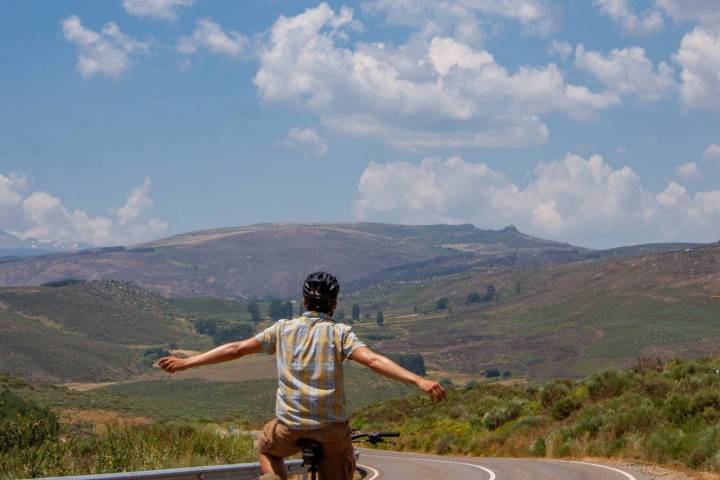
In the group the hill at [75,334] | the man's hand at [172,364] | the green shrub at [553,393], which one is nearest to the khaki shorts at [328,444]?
the man's hand at [172,364]

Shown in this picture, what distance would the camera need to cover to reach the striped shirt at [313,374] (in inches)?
260

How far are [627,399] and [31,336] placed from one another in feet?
372

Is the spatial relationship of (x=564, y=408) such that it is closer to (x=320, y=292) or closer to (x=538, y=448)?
(x=538, y=448)

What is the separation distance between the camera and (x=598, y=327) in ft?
467

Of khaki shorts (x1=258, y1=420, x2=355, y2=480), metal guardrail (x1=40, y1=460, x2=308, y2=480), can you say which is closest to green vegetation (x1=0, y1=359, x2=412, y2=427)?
metal guardrail (x1=40, y1=460, x2=308, y2=480)

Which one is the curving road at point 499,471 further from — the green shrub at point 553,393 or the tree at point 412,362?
the tree at point 412,362

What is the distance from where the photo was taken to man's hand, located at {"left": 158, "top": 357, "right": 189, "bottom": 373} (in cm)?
686

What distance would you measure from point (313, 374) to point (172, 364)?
1.05 m

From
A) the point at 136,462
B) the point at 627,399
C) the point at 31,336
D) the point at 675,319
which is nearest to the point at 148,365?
the point at 31,336

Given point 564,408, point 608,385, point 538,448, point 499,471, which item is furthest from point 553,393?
point 499,471

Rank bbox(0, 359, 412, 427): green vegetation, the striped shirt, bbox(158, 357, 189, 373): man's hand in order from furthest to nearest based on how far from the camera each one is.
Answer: bbox(0, 359, 412, 427): green vegetation
bbox(158, 357, 189, 373): man's hand
the striped shirt

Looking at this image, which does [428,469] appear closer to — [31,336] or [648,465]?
[648,465]

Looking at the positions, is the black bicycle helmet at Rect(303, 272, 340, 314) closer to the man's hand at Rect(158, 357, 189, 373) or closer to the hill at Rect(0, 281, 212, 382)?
the man's hand at Rect(158, 357, 189, 373)

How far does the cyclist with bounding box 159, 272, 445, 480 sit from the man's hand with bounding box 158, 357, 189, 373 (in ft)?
0.04
